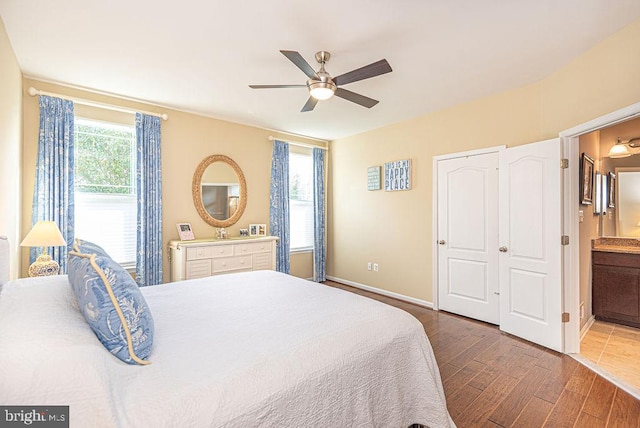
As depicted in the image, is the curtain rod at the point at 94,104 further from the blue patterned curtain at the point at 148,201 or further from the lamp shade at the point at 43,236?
the lamp shade at the point at 43,236

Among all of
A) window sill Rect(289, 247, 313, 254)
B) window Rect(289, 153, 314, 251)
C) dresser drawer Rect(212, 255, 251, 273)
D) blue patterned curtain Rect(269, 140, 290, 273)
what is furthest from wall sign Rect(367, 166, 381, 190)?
dresser drawer Rect(212, 255, 251, 273)

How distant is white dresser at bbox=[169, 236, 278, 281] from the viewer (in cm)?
369

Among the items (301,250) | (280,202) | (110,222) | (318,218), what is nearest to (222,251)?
(110,222)

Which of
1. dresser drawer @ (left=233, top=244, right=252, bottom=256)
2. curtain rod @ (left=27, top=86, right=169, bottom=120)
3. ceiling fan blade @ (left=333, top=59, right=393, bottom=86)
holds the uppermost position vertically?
curtain rod @ (left=27, top=86, right=169, bottom=120)

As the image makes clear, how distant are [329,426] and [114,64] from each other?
11.1 feet

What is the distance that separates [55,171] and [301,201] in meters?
3.40

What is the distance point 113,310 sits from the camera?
117 cm

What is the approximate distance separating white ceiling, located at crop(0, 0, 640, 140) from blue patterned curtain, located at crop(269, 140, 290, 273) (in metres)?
1.54

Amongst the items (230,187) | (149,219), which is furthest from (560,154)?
(149,219)

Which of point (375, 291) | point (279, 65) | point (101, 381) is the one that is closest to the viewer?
point (101, 381)

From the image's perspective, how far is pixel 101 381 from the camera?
0.90 m

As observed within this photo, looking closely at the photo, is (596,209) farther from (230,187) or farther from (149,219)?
(149,219)

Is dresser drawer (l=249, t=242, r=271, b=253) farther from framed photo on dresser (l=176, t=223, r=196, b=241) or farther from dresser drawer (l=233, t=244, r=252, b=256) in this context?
framed photo on dresser (l=176, t=223, r=196, b=241)

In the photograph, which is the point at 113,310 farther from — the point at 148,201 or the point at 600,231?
the point at 600,231
